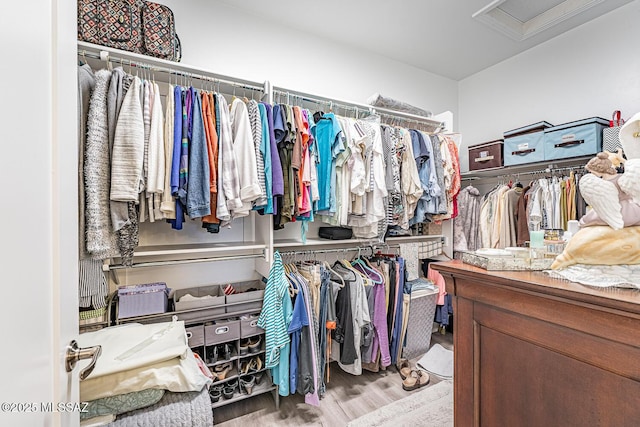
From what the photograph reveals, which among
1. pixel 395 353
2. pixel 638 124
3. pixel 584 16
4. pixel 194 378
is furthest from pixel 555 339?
pixel 584 16

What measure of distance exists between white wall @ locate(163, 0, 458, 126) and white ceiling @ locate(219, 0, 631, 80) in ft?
0.29

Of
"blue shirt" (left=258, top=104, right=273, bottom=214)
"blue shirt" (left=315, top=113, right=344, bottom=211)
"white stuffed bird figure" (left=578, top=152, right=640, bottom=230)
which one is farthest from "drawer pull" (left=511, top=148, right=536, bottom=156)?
"blue shirt" (left=258, top=104, right=273, bottom=214)

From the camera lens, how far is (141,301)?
1.51 meters

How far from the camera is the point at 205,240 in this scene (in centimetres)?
198

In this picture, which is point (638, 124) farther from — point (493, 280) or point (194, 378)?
point (194, 378)

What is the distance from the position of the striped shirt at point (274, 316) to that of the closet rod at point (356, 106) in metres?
1.18

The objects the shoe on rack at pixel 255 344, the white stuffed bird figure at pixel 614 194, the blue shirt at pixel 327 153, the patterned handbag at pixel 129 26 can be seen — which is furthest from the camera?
the blue shirt at pixel 327 153

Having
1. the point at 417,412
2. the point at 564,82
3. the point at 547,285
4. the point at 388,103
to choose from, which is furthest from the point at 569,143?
the point at 417,412

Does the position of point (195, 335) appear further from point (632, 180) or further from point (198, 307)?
point (632, 180)

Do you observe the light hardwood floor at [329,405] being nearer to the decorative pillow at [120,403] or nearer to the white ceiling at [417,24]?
the decorative pillow at [120,403]

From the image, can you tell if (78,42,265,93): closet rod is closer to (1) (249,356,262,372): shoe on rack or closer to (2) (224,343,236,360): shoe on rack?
(2) (224,343,236,360): shoe on rack

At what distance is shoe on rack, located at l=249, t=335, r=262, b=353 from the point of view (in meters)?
1.76

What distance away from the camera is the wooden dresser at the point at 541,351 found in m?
0.55

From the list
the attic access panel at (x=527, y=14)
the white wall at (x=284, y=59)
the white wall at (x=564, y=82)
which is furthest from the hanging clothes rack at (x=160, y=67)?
the white wall at (x=564, y=82)
